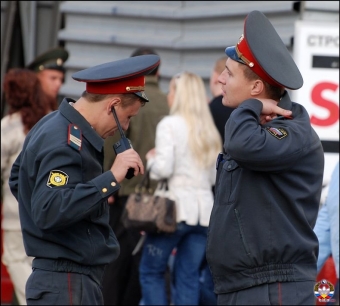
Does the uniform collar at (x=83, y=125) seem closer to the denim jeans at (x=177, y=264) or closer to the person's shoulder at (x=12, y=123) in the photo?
the person's shoulder at (x=12, y=123)

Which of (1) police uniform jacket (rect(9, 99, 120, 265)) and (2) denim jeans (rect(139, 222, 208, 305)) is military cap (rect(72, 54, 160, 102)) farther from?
(2) denim jeans (rect(139, 222, 208, 305))

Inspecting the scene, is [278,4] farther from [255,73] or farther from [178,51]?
[255,73]

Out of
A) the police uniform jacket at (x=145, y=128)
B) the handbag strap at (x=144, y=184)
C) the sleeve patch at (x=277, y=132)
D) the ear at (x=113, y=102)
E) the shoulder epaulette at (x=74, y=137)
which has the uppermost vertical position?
the sleeve patch at (x=277, y=132)

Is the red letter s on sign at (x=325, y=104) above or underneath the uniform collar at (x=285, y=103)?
underneath

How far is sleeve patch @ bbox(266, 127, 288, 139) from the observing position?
3715 mm

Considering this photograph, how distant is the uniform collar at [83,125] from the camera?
4.15m

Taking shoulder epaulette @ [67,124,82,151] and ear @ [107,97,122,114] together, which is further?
ear @ [107,97,122,114]

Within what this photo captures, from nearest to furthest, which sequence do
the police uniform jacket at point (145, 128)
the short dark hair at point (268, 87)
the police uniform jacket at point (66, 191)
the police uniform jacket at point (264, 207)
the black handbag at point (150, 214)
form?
the police uniform jacket at point (264, 207)
the short dark hair at point (268, 87)
the police uniform jacket at point (66, 191)
the black handbag at point (150, 214)
the police uniform jacket at point (145, 128)

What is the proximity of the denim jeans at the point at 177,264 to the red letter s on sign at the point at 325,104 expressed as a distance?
46.1 inches

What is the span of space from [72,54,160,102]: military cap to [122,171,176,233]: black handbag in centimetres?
252

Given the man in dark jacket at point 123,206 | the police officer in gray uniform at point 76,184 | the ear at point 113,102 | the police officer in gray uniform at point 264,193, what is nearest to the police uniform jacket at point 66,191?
the police officer in gray uniform at point 76,184

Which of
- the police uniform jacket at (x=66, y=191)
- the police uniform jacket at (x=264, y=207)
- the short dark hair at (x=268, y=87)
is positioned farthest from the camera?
the police uniform jacket at (x=66, y=191)

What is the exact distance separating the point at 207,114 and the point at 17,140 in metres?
1.37

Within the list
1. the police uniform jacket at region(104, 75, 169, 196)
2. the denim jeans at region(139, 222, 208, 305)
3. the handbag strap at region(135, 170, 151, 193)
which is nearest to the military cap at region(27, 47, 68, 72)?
the police uniform jacket at region(104, 75, 169, 196)
